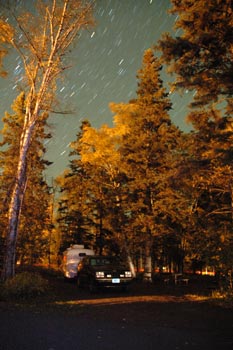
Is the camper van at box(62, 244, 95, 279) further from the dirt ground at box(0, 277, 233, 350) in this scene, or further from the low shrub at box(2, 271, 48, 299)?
the dirt ground at box(0, 277, 233, 350)

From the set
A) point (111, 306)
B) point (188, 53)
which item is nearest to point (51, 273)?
point (111, 306)

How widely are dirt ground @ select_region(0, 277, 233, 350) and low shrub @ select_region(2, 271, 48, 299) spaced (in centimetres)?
77

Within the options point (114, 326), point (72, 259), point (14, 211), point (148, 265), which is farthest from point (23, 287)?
point (148, 265)

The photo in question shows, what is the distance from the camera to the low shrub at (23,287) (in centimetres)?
1275

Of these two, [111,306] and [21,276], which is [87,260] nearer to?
[21,276]

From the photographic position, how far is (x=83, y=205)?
3634 centimetres

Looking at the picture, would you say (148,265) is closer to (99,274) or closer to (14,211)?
(99,274)

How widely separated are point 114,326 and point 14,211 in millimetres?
8546

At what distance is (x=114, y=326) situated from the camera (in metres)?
8.04

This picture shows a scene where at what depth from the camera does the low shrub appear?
12750mm

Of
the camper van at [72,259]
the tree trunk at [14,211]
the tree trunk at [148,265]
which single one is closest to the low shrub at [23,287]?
the tree trunk at [14,211]

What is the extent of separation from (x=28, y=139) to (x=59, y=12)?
6323 millimetres

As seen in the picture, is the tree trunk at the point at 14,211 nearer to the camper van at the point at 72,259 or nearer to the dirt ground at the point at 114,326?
the dirt ground at the point at 114,326

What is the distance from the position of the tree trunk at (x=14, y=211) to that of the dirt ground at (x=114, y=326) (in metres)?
3.05
